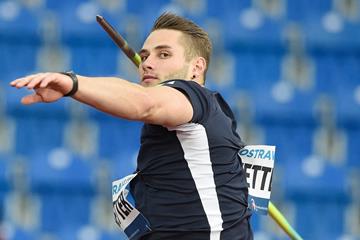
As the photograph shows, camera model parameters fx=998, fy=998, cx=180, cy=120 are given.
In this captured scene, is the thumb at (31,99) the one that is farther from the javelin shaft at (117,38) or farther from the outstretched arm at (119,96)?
the javelin shaft at (117,38)

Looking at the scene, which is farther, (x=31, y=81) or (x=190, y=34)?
(x=190, y=34)

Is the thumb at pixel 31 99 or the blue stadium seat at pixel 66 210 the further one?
the blue stadium seat at pixel 66 210

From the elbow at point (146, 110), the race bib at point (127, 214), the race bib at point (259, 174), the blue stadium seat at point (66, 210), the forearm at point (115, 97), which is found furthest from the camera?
the blue stadium seat at point (66, 210)

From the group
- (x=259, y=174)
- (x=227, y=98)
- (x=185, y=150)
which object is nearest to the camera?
(x=185, y=150)

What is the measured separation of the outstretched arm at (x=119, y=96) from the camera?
9.64 ft

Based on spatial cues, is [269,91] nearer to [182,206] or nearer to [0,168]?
[0,168]

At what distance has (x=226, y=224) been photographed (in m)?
3.73

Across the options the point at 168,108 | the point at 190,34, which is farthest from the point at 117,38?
the point at 168,108

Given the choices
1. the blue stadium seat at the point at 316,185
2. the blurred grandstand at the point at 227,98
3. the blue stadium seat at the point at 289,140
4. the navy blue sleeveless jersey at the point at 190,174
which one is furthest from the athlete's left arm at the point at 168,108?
the blue stadium seat at the point at 289,140

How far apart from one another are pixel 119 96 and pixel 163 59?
694mm

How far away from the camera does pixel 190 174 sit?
3635mm

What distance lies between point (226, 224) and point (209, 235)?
0.30 ft

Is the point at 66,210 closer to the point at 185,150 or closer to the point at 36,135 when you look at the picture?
the point at 36,135

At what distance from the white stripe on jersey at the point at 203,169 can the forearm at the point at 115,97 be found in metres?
0.36
